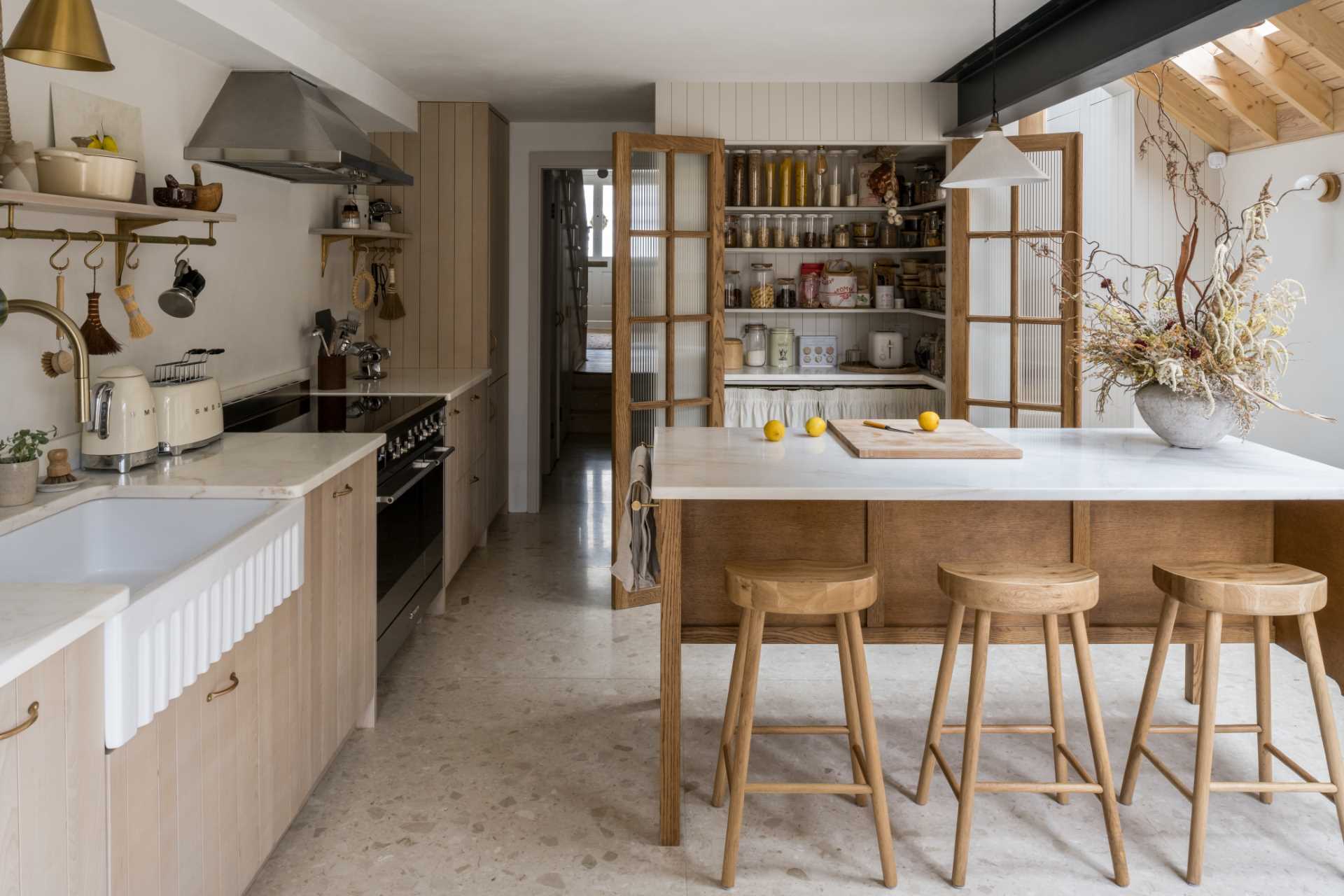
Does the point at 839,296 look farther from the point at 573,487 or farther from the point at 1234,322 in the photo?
the point at 1234,322

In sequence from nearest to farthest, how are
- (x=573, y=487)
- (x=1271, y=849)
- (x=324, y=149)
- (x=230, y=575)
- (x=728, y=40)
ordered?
1. (x=230, y=575)
2. (x=1271, y=849)
3. (x=324, y=149)
4. (x=728, y=40)
5. (x=573, y=487)

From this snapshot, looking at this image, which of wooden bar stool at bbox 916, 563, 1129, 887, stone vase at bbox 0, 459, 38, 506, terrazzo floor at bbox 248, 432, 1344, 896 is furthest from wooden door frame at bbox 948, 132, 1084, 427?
stone vase at bbox 0, 459, 38, 506

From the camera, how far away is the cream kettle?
271cm

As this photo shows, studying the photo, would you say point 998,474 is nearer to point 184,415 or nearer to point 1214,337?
point 1214,337

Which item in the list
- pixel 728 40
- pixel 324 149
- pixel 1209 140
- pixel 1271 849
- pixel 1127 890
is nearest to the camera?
pixel 1127 890

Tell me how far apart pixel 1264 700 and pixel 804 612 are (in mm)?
1363

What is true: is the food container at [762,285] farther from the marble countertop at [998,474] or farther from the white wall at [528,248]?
the marble countertop at [998,474]

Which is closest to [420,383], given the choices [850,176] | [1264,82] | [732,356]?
[732,356]

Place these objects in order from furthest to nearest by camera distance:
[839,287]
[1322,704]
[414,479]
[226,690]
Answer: [839,287], [414,479], [1322,704], [226,690]

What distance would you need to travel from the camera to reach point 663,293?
504cm

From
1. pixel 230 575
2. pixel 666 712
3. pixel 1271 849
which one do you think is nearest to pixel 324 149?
pixel 230 575

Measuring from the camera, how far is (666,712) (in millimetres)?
2703

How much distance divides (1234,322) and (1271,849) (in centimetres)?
142

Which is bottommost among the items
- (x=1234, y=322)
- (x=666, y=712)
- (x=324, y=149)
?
(x=666, y=712)
